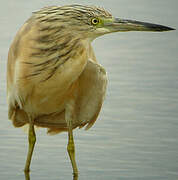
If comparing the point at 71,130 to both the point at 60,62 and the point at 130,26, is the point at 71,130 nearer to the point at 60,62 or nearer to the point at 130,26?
the point at 60,62

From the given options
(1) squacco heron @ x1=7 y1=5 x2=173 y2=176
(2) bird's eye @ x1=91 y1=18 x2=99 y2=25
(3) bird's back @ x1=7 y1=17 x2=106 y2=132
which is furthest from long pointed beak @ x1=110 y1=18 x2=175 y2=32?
(3) bird's back @ x1=7 y1=17 x2=106 y2=132

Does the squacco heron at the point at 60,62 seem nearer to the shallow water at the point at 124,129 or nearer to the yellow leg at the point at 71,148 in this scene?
the yellow leg at the point at 71,148

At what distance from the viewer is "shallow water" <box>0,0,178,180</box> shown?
9.18 metres

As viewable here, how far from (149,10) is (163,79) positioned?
4905 millimetres

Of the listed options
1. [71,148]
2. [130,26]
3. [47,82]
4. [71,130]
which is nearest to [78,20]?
[130,26]

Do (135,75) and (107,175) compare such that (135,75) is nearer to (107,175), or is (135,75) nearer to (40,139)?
(40,139)

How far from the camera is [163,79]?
12.3 metres

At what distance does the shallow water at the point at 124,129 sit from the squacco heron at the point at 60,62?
0.26 meters

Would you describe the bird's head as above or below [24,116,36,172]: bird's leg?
above

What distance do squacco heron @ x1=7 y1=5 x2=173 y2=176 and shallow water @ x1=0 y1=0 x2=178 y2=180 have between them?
10.2 inches

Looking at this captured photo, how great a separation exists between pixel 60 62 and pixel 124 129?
2.05 metres

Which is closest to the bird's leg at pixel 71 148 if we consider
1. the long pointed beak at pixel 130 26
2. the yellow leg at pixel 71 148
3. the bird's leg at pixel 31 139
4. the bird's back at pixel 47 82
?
the yellow leg at pixel 71 148

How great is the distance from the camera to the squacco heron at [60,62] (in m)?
8.49

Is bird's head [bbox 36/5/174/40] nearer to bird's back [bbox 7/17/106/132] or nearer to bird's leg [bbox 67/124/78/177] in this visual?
bird's back [bbox 7/17/106/132]
